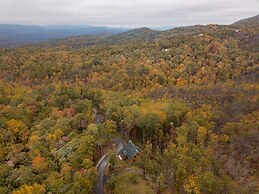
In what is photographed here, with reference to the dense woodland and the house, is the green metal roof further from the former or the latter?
the dense woodland

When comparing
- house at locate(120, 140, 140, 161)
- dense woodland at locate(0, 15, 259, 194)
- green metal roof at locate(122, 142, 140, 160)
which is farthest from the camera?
green metal roof at locate(122, 142, 140, 160)

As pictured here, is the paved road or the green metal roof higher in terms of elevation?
the green metal roof

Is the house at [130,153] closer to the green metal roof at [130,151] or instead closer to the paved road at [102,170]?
the green metal roof at [130,151]

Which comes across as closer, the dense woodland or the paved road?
the dense woodland

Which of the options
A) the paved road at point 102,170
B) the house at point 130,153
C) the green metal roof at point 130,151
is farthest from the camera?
the green metal roof at point 130,151

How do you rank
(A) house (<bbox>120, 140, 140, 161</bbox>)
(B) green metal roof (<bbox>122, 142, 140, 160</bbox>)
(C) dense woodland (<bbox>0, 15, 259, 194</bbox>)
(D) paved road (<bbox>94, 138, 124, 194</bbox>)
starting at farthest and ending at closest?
(B) green metal roof (<bbox>122, 142, 140, 160</bbox>), (A) house (<bbox>120, 140, 140, 161</bbox>), (D) paved road (<bbox>94, 138, 124, 194</bbox>), (C) dense woodland (<bbox>0, 15, 259, 194</bbox>)

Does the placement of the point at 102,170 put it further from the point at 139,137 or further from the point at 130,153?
the point at 139,137

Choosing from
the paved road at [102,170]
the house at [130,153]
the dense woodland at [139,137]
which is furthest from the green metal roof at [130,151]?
the paved road at [102,170]

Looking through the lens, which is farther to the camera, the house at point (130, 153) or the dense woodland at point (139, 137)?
the house at point (130, 153)

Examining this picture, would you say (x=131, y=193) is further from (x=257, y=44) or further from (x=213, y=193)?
(x=257, y=44)

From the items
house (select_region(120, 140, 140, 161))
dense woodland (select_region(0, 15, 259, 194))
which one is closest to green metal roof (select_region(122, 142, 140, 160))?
house (select_region(120, 140, 140, 161))

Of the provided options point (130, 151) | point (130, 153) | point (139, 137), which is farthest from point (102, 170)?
point (139, 137)
